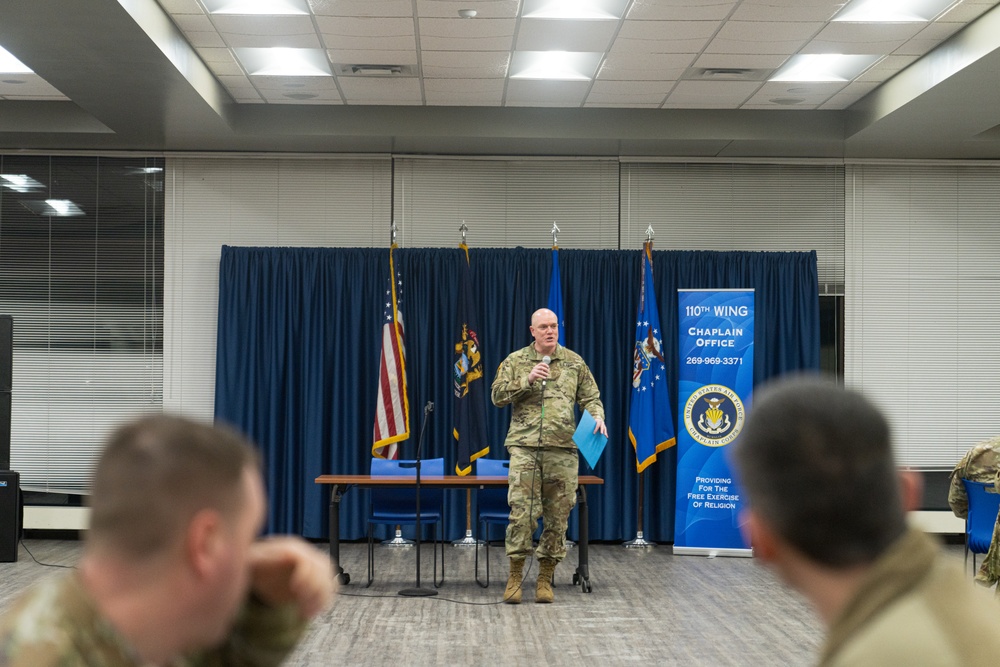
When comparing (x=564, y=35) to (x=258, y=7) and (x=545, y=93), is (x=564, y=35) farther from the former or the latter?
(x=258, y=7)

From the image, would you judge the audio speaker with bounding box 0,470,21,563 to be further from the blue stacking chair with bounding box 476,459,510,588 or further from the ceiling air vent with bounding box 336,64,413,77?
the ceiling air vent with bounding box 336,64,413,77

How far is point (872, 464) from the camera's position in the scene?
2.87 feet

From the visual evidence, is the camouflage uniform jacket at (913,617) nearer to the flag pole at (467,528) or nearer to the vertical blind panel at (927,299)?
the flag pole at (467,528)

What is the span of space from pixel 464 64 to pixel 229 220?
10.0 feet

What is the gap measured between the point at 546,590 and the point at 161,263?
15.6 feet

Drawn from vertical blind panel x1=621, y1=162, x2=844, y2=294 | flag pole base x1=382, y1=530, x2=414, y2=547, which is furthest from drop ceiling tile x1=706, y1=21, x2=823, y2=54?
flag pole base x1=382, y1=530, x2=414, y2=547

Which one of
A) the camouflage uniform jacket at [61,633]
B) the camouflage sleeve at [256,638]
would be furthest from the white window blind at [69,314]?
the camouflage uniform jacket at [61,633]

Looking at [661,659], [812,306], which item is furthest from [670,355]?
[661,659]

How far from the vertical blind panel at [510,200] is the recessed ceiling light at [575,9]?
296cm

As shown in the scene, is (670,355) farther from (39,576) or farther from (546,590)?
(39,576)

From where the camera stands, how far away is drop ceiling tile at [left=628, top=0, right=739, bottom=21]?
→ 5.71 m

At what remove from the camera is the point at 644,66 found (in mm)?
6953

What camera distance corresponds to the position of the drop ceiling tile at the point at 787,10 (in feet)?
18.8

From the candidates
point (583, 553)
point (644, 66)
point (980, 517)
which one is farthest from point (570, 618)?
point (644, 66)
